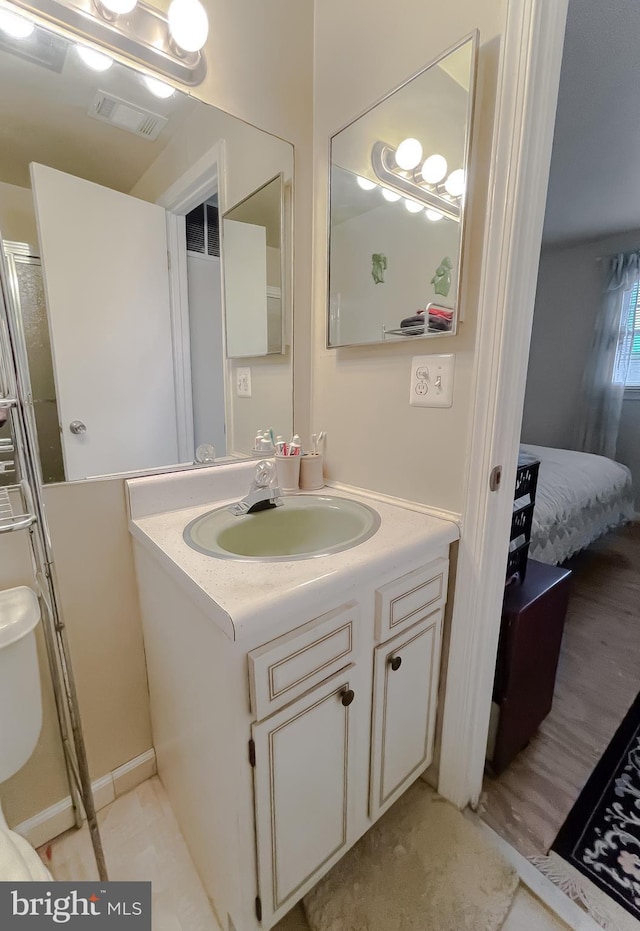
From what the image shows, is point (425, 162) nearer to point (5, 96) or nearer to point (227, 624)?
point (5, 96)

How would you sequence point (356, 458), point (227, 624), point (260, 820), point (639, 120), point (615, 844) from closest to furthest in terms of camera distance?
point (227, 624) → point (260, 820) → point (615, 844) → point (356, 458) → point (639, 120)

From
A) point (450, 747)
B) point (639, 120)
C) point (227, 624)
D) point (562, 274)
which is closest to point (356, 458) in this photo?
point (227, 624)

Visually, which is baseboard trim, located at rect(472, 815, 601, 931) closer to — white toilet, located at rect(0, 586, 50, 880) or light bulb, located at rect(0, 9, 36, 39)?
white toilet, located at rect(0, 586, 50, 880)

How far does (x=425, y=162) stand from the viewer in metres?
0.98

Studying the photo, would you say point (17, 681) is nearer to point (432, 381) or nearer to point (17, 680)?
point (17, 680)

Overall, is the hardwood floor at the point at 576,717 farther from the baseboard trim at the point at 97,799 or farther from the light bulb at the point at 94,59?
the light bulb at the point at 94,59

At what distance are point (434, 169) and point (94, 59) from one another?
79cm

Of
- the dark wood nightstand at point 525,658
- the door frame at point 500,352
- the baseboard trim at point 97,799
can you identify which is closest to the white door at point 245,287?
the door frame at point 500,352

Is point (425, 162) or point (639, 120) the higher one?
point (639, 120)

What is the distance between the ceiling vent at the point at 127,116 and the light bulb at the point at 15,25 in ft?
0.44

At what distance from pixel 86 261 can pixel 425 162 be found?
Answer: 0.85m

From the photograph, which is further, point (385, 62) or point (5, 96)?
point (385, 62)

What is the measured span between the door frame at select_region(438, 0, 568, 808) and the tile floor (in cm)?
26

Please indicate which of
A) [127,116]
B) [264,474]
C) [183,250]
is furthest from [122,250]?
[264,474]
